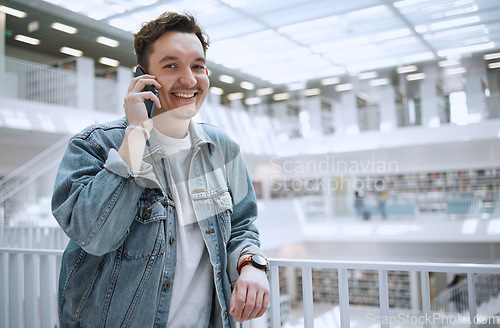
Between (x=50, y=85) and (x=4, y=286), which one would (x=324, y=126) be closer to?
(x=50, y=85)

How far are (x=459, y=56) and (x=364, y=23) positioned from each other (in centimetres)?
101

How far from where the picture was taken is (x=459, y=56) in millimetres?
2193

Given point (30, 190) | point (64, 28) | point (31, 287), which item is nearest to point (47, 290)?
point (31, 287)

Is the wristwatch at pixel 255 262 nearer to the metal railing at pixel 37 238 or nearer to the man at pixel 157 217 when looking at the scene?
the man at pixel 157 217

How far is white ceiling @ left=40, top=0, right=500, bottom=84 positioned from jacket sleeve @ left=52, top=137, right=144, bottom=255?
1.83 meters

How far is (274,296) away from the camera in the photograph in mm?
859

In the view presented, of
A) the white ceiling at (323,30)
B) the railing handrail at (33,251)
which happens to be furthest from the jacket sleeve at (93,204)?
the white ceiling at (323,30)

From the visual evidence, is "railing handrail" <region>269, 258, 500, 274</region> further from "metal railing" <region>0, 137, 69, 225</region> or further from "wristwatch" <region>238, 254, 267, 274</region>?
"metal railing" <region>0, 137, 69, 225</region>

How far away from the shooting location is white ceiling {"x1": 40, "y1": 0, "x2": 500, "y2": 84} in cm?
228

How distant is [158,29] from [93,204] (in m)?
0.30

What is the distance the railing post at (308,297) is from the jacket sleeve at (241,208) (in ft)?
0.55

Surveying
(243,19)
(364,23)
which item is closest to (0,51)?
(243,19)

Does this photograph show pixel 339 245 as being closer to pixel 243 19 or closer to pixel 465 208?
pixel 465 208

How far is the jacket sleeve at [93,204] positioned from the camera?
51cm
